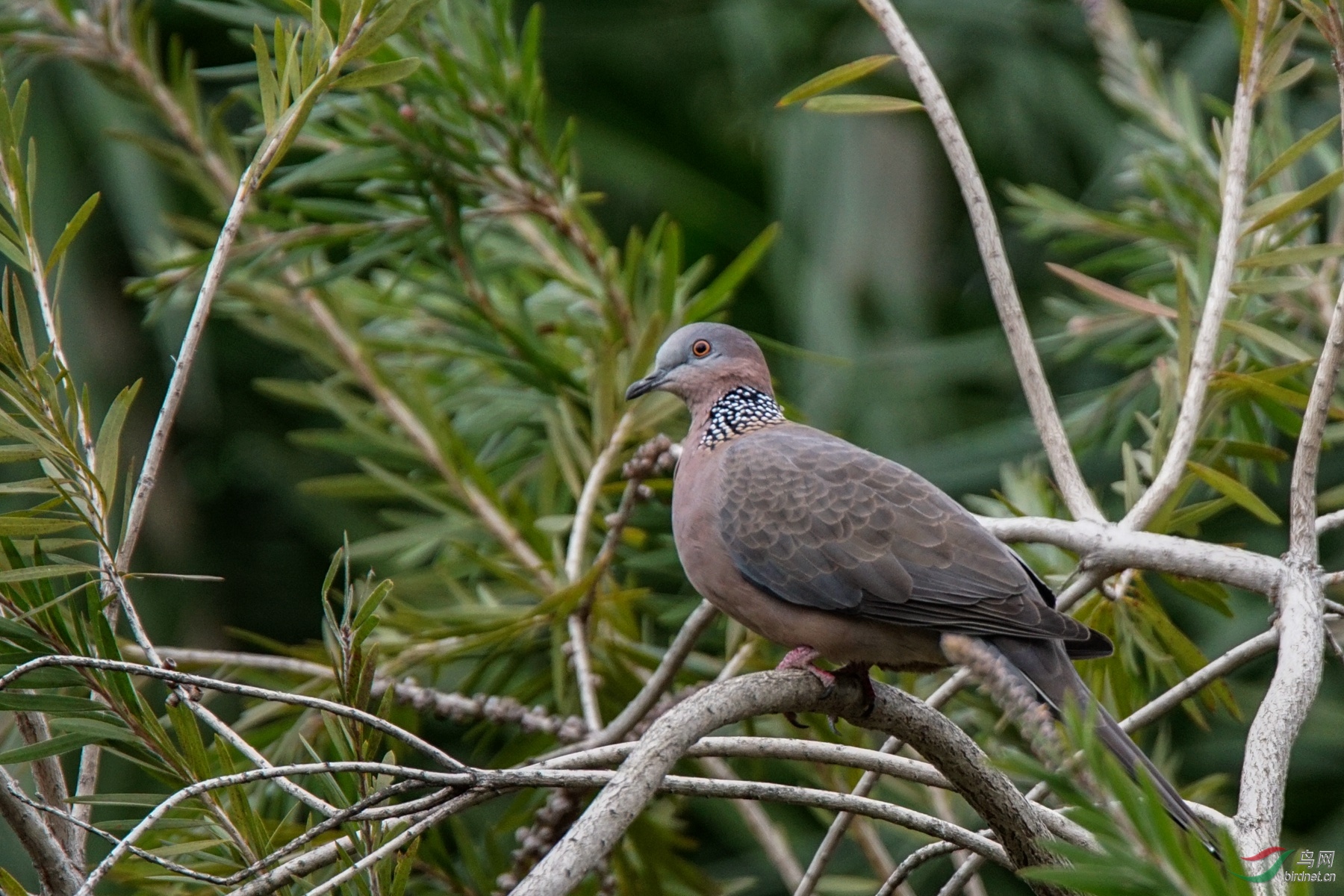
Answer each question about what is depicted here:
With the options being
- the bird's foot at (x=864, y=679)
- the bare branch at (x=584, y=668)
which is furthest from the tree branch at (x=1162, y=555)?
the bare branch at (x=584, y=668)

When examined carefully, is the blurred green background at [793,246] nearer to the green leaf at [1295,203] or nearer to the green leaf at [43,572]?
the green leaf at [1295,203]

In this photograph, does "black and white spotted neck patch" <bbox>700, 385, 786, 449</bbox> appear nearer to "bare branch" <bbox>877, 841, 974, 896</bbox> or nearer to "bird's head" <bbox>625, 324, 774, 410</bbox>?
"bird's head" <bbox>625, 324, 774, 410</bbox>

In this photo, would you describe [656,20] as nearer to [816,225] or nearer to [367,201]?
[816,225]

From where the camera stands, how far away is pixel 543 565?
10.2ft

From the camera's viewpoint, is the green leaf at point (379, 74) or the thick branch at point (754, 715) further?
the green leaf at point (379, 74)

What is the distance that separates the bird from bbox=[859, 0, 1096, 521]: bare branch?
263mm

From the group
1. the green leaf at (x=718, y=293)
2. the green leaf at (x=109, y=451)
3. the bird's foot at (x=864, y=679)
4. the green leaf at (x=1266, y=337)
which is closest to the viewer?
the green leaf at (x=109, y=451)

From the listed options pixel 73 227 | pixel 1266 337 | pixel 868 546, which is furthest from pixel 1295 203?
pixel 73 227

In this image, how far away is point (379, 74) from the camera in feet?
6.25

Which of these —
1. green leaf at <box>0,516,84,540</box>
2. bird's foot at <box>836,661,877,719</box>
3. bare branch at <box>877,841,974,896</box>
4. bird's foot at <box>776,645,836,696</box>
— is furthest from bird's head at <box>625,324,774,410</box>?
green leaf at <box>0,516,84,540</box>

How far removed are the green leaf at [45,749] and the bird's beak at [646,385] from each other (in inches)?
65.2

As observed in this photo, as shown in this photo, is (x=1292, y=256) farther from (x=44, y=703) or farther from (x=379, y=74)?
(x=44, y=703)

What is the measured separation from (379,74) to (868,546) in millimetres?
1300

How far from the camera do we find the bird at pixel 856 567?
2.42 m
